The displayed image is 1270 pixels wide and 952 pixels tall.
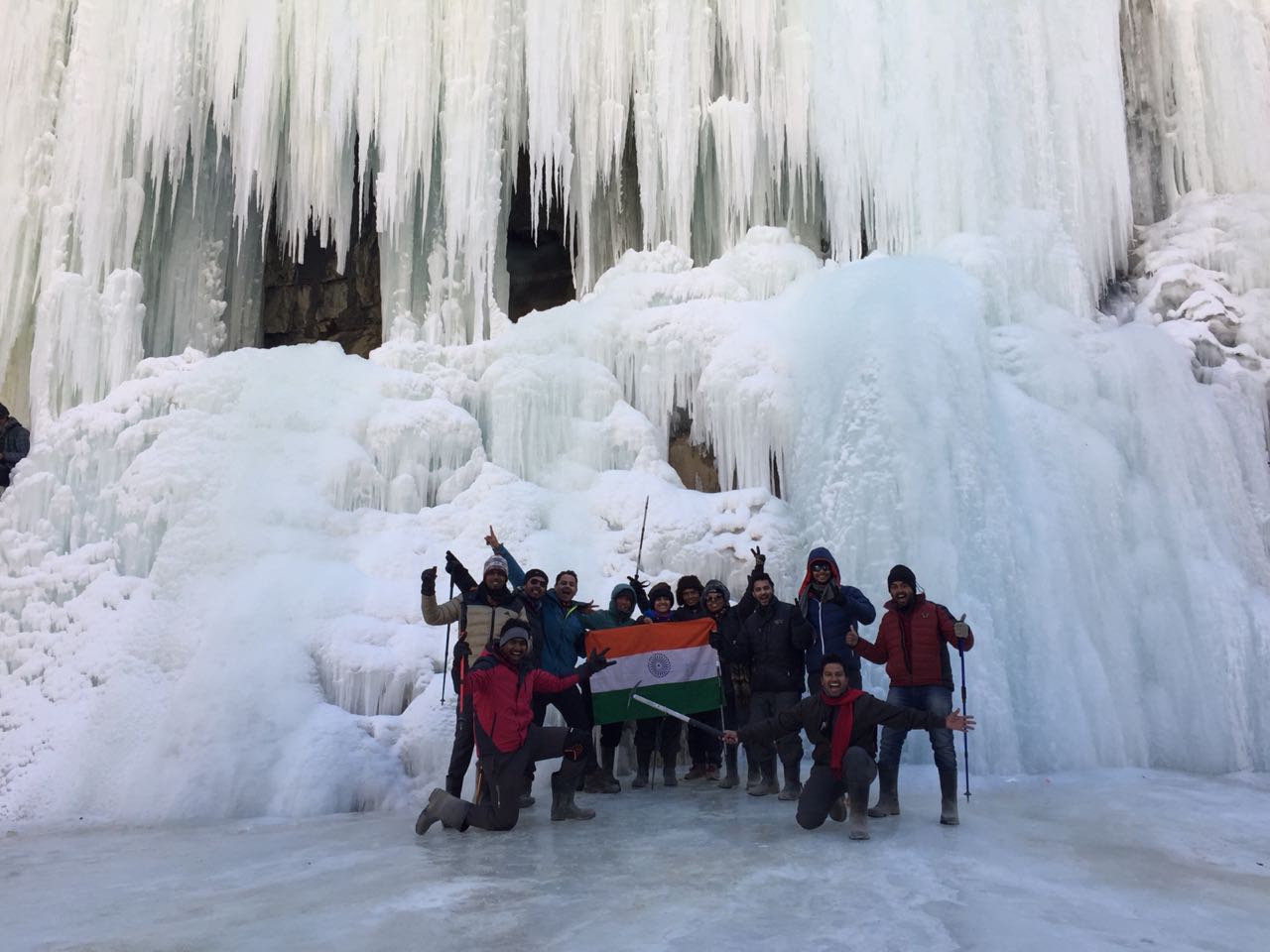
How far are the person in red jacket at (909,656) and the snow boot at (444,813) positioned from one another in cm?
192

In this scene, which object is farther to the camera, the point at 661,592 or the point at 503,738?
the point at 661,592

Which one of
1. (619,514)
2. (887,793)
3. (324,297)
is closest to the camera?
(887,793)

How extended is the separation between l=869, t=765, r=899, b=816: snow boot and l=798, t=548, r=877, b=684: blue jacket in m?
0.57

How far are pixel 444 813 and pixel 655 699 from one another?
1536 mm

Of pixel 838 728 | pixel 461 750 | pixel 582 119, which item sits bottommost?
pixel 461 750

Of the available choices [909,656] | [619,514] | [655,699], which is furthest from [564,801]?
[619,514]

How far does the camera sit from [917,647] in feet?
15.8

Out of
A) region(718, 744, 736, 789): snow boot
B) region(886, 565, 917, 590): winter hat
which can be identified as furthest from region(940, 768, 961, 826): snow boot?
region(718, 744, 736, 789): snow boot

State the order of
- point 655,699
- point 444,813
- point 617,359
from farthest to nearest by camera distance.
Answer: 1. point 617,359
2. point 655,699
3. point 444,813

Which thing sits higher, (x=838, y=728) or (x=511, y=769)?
(x=838, y=728)

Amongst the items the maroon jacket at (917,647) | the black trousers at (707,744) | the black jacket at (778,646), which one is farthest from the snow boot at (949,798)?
the black trousers at (707,744)

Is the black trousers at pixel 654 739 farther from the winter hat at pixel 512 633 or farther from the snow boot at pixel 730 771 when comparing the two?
the winter hat at pixel 512 633

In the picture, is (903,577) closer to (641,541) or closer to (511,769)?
(511,769)

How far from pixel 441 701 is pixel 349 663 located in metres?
0.76
